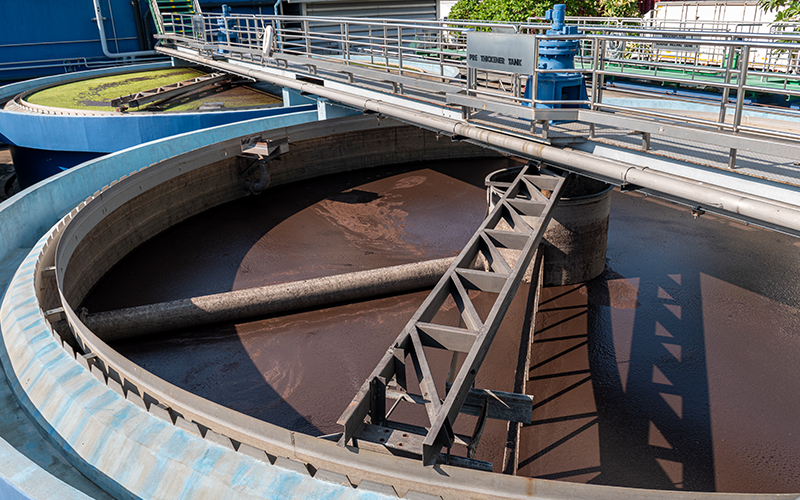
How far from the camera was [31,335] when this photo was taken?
604 centimetres

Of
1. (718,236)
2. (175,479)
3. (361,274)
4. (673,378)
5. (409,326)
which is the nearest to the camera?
(175,479)

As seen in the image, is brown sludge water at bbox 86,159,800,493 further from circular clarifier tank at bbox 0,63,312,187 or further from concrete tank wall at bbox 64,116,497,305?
circular clarifier tank at bbox 0,63,312,187

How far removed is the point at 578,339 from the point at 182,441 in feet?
22.6

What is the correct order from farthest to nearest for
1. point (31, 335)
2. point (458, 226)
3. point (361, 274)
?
point (458, 226) < point (361, 274) < point (31, 335)

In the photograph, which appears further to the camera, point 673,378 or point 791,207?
point 673,378

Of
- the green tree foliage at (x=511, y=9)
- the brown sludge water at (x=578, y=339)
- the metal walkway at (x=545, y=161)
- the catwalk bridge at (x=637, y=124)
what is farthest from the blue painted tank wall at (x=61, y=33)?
the metal walkway at (x=545, y=161)

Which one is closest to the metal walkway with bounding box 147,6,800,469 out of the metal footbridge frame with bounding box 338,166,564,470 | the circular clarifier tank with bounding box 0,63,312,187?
the metal footbridge frame with bounding box 338,166,564,470

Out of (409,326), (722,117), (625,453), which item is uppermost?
(722,117)

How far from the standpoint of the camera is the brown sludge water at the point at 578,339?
7.47 meters

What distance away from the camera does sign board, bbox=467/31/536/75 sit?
7.28m

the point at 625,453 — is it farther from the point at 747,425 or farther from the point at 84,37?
the point at 84,37

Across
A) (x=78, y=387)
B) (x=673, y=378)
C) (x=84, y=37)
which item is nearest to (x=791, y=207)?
(x=673, y=378)

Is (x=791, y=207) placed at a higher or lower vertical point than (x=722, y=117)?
lower

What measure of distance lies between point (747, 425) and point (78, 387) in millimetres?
7707
